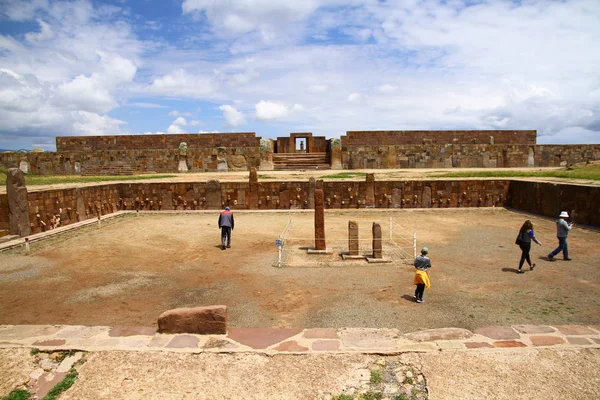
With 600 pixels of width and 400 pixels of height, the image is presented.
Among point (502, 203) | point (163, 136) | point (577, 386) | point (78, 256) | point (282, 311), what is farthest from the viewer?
point (163, 136)

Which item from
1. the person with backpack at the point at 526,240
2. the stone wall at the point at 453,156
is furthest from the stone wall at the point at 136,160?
the person with backpack at the point at 526,240

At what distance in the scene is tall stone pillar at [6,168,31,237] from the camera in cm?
958

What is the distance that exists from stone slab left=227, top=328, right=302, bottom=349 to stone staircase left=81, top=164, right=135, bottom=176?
66.2ft

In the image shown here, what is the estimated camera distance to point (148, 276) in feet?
22.5

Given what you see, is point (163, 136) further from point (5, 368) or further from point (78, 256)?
point (5, 368)

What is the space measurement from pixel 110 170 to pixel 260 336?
69.2 ft

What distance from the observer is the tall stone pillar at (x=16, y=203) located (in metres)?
9.58

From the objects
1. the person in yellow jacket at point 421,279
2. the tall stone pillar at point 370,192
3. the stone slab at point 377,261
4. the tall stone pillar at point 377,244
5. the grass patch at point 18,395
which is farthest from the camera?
the tall stone pillar at point 370,192

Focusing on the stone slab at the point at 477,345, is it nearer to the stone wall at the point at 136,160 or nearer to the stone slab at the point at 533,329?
the stone slab at the point at 533,329

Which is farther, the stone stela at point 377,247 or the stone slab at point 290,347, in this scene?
the stone stela at point 377,247

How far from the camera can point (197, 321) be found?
424 centimetres

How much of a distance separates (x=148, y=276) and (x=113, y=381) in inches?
136

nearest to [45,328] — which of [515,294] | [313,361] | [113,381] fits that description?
[113,381]

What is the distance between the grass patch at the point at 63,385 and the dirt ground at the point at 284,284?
1.31m
